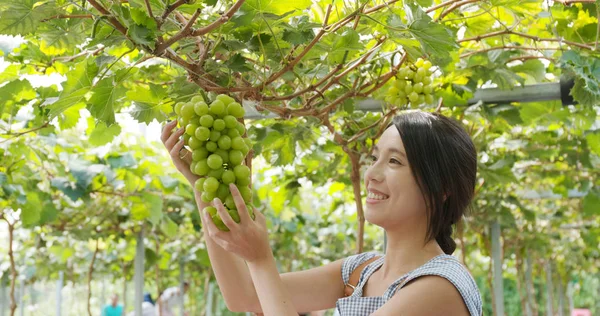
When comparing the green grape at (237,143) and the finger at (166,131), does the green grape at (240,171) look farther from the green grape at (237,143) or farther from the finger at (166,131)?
the finger at (166,131)

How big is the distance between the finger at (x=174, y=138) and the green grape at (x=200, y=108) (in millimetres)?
202

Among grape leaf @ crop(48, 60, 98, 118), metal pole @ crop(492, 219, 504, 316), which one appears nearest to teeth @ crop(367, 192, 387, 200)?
grape leaf @ crop(48, 60, 98, 118)

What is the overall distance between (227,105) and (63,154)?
291 centimetres

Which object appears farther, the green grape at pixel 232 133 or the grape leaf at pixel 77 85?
the grape leaf at pixel 77 85

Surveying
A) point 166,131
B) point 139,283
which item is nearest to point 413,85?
point 166,131

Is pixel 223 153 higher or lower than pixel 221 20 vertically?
lower

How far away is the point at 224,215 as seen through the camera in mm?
1408

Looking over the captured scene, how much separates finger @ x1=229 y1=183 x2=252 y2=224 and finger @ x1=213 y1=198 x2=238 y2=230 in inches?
0.8

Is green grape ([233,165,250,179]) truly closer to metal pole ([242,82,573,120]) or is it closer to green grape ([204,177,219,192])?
green grape ([204,177,219,192])

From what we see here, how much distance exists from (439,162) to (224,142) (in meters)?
0.60

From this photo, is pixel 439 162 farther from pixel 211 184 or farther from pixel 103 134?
pixel 103 134

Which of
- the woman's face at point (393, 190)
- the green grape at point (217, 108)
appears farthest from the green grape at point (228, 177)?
the woman's face at point (393, 190)

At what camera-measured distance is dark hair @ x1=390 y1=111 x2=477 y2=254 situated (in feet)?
5.70

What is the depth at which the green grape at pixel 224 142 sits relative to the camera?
1371 mm
